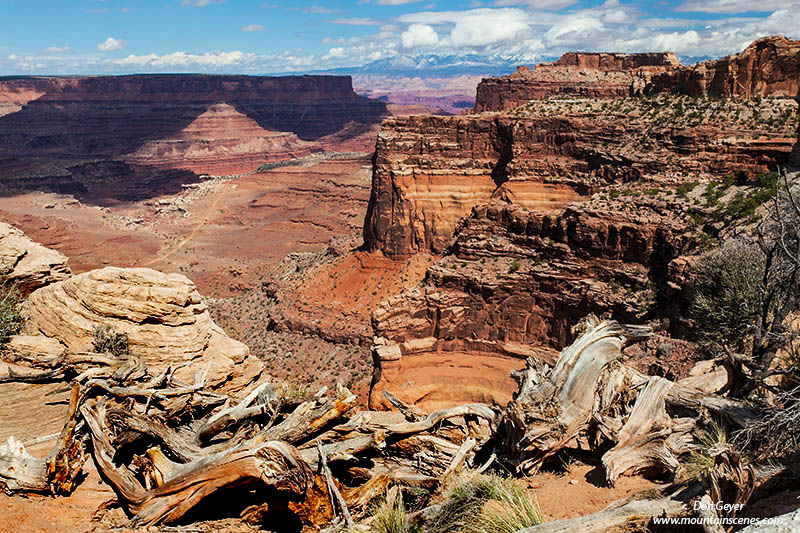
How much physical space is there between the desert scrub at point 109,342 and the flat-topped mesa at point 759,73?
124 feet

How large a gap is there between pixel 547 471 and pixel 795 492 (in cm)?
429

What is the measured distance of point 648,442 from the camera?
10211 millimetres

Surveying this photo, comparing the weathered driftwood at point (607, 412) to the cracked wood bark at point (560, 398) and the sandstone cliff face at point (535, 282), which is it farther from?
the sandstone cliff face at point (535, 282)

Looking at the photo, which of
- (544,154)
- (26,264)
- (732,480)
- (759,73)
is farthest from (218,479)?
(759,73)

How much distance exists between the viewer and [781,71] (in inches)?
1384

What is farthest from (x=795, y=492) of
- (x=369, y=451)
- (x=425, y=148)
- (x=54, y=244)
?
(x=54, y=244)

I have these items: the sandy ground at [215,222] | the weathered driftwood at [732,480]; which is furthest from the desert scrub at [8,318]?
the sandy ground at [215,222]

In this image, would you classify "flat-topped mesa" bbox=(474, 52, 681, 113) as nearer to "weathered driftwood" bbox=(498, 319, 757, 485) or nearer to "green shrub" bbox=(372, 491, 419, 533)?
"weathered driftwood" bbox=(498, 319, 757, 485)

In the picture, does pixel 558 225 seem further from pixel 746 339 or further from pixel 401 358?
pixel 746 339

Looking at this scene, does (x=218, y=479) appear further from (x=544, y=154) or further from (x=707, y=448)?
(x=544, y=154)

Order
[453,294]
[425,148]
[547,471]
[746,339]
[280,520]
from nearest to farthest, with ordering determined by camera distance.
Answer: [280,520]
[547,471]
[746,339]
[453,294]
[425,148]

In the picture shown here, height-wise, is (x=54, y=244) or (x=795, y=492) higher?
(x=795, y=492)

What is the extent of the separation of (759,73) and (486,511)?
38.3 m

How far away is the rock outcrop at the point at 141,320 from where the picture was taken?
44.0 feet
